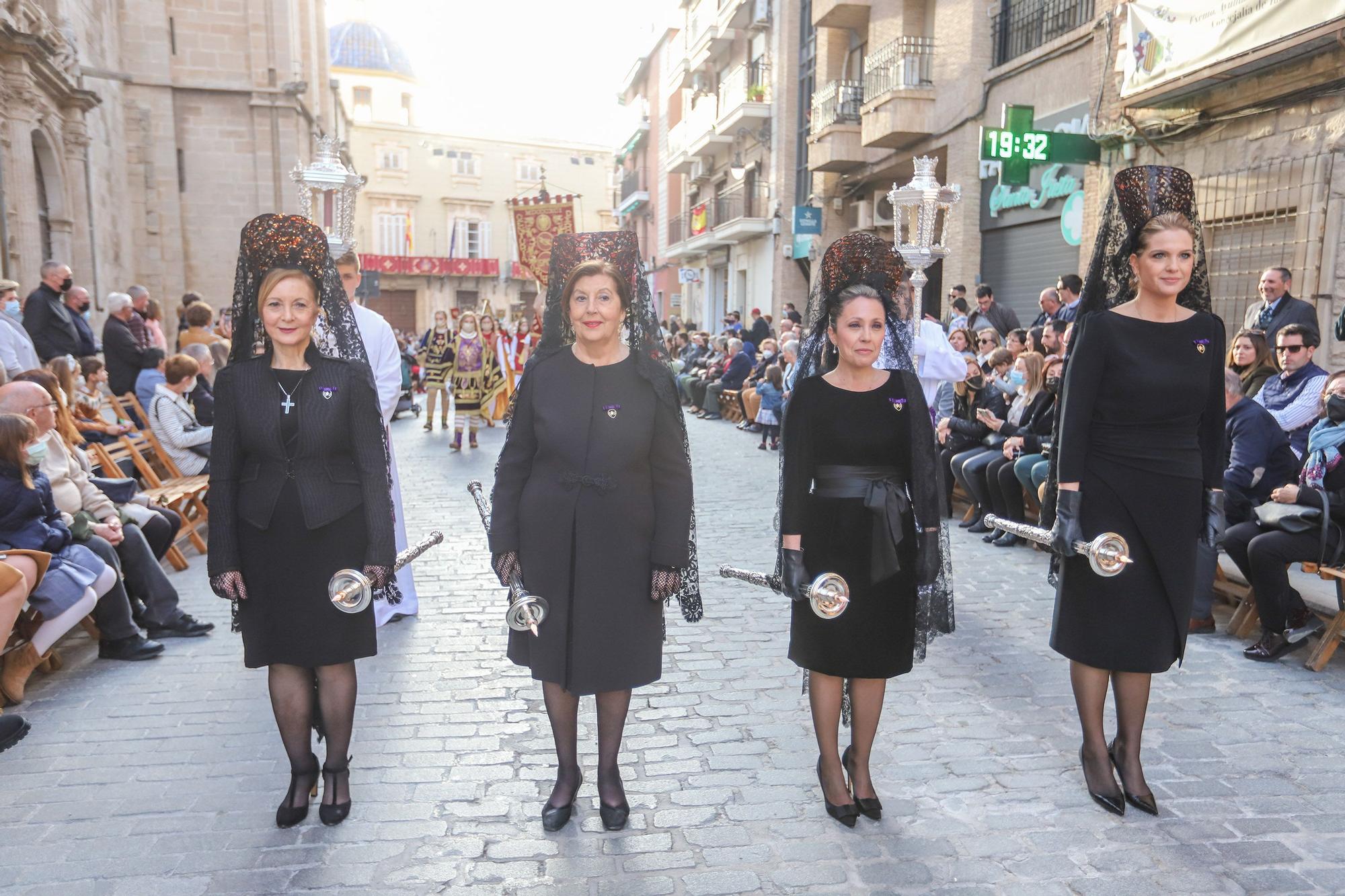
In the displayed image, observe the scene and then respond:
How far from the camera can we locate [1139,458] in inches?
131

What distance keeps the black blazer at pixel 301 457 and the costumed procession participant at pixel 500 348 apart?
1091cm

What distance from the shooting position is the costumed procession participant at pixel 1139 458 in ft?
10.8

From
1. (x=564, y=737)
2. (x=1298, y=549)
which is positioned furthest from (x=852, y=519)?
(x=1298, y=549)

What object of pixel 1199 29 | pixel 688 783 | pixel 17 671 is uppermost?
pixel 1199 29

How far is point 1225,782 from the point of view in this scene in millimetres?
3525

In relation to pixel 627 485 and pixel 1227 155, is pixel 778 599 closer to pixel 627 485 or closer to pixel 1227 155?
pixel 627 485

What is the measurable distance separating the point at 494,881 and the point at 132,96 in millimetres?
23177

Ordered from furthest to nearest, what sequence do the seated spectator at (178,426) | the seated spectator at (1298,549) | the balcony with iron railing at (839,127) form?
the balcony with iron railing at (839,127)
the seated spectator at (178,426)
the seated spectator at (1298,549)

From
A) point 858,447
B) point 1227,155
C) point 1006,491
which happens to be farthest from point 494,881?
point 1227,155

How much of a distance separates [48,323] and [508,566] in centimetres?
870

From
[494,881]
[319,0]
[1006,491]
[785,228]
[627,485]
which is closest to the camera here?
[494,881]

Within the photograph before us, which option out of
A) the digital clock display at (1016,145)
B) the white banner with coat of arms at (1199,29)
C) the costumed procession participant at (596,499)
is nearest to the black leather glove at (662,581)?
the costumed procession participant at (596,499)

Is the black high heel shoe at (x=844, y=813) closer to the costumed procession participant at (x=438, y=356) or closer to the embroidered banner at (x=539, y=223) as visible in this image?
the embroidered banner at (x=539, y=223)

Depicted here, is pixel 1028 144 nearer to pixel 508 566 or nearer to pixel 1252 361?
pixel 1252 361
